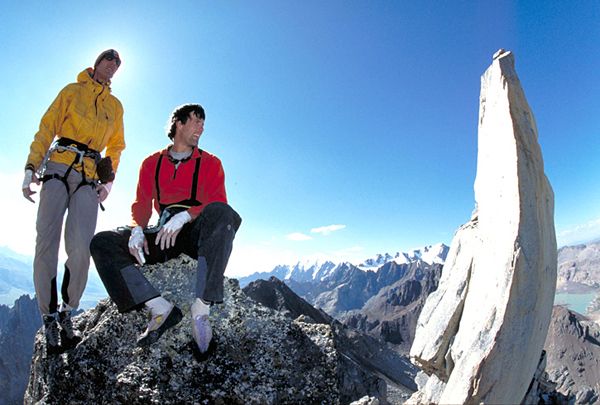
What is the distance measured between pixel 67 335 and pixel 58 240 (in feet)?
4.74

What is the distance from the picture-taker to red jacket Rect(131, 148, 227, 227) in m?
5.05

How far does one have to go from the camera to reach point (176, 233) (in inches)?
180

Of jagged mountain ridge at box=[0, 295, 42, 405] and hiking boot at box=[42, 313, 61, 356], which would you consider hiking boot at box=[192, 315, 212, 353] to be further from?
jagged mountain ridge at box=[0, 295, 42, 405]

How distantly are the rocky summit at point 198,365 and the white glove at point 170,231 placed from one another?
1259 millimetres

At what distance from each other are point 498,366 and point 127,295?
4162mm

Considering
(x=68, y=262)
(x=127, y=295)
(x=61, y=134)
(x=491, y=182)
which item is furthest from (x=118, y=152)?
(x=491, y=182)

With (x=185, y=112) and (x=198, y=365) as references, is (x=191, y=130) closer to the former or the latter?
(x=185, y=112)

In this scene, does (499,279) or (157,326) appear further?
(157,326)

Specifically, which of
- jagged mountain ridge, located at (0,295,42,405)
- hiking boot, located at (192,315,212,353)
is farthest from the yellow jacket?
jagged mountain ridge, located at (0,295,42,405)

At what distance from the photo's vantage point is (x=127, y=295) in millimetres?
4340

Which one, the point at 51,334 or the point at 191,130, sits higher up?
the point at 191,130

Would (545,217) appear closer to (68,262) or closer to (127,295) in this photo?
(127,295)

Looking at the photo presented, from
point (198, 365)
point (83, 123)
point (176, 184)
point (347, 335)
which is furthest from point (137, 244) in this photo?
point (347, 335)

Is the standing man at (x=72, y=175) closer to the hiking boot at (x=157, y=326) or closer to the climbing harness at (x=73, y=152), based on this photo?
the climbing harness at (x=73, y=152)
